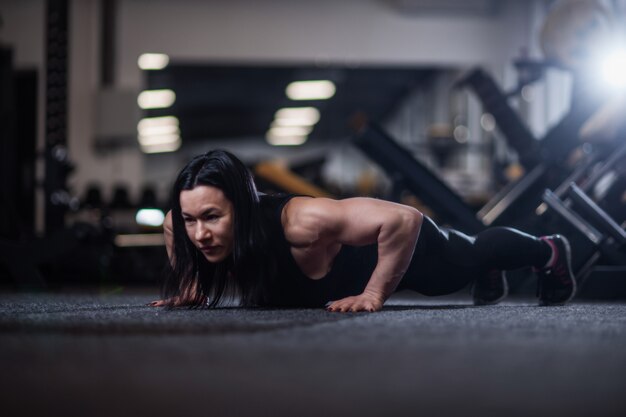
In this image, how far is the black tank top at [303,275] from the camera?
2.12 metres

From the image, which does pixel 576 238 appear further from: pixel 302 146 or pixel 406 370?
pixel 302 146

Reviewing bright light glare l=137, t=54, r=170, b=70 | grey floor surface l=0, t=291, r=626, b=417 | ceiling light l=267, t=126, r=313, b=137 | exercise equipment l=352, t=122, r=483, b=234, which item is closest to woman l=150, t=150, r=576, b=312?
grey floor surface l=0, t=291, r=626, b=417

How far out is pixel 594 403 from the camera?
3.04ft

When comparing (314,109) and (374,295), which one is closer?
(374,295)

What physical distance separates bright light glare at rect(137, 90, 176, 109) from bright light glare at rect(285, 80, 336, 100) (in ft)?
5.62

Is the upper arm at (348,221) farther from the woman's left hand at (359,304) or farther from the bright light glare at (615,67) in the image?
the bright light glare at (615,67)

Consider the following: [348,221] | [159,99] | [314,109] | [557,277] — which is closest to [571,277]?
[557,277]

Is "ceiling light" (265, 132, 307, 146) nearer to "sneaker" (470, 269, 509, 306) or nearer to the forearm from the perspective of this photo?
"sneaker" (470, 269, 509, 306)

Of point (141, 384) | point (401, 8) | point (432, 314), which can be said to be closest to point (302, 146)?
point (401, 8)

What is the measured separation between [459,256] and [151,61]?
621 cm

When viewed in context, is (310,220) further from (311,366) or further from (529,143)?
(529,143)

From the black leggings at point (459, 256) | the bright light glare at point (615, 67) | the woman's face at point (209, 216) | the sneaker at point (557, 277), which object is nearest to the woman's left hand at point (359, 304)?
the black leggings at point (459, 256)

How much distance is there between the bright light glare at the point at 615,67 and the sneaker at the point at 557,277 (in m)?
1.54

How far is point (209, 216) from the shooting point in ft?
6.69
